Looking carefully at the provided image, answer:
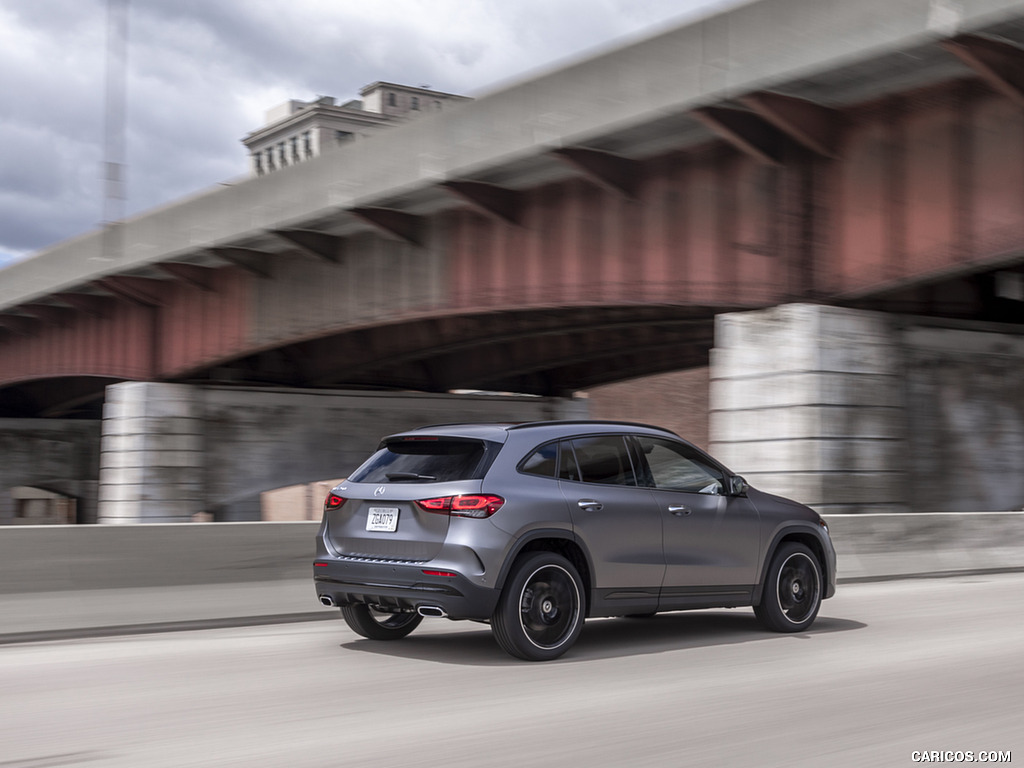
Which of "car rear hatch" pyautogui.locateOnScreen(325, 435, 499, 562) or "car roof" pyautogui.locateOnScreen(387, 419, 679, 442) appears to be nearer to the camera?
"car rear hatch" pyautogui.locateOnScreen(325, 435, 499, 562)

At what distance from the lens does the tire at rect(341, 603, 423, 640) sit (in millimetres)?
8484

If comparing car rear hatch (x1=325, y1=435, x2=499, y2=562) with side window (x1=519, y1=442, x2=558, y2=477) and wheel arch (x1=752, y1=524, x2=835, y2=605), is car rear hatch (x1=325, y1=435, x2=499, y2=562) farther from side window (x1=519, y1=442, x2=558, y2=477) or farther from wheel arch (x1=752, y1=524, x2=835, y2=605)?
wheel arch (x1=752, y1=524, x2=835, y2=605)

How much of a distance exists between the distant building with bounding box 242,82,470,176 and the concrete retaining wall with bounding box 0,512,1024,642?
348 feet

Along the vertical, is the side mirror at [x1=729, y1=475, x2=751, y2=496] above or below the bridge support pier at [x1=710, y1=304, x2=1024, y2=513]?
below

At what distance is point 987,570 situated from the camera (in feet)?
49.7

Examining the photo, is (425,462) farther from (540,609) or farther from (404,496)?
(540,609)

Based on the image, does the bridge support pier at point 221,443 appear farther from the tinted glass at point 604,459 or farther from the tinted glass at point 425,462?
the tinted glass at point 604,459

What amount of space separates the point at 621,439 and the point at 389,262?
52.8ft

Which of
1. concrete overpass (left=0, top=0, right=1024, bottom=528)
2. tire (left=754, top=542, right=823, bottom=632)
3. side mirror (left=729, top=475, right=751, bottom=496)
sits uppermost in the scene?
concrete overpass (left=0, top=0, right=1024, bottom=528)

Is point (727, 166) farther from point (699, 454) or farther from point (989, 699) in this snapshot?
point (989, 699)

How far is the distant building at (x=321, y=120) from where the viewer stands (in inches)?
4606

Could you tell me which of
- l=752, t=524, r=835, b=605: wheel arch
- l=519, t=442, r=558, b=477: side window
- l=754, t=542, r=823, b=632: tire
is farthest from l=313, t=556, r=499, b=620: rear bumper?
l=754, t=542, r=823, b=632: tire

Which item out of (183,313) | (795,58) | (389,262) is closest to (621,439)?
(795,58)

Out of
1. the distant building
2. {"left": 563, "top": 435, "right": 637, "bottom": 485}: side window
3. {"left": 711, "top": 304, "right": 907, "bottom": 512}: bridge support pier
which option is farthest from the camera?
the distant building
